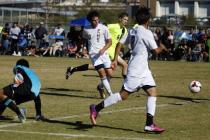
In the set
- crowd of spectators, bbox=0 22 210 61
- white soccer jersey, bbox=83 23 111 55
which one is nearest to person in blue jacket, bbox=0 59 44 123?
white soccer jersey, bbox=83 23 111 55

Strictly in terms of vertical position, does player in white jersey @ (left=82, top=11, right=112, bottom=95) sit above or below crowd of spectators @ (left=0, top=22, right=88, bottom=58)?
above

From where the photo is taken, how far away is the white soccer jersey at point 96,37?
1529 cm

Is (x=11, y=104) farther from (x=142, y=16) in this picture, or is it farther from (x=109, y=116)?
(x=142, y=16)

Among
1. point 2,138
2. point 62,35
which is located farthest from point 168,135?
point 62,35

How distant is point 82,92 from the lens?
1720 centimetres

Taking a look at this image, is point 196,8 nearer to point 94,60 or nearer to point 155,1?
point 155,1

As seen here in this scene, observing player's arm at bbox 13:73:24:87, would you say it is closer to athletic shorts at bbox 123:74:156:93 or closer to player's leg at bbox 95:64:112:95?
athletic shorts at bbox 123:74:156:93

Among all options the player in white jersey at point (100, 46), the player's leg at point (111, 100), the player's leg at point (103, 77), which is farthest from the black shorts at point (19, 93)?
the player's leg at point (103, 77)


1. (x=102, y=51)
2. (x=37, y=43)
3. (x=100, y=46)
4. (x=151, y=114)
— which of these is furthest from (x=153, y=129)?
(x=37, y=43)

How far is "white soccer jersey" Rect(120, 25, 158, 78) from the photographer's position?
34.8 ft

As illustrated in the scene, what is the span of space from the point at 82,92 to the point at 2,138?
7313 millimetres

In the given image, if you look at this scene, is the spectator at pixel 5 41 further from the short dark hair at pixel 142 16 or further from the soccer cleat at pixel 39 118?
the short dark hair at pixel 142 16

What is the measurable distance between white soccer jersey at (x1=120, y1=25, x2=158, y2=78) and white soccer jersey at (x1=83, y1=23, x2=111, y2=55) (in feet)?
15.0

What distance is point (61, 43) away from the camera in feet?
127
